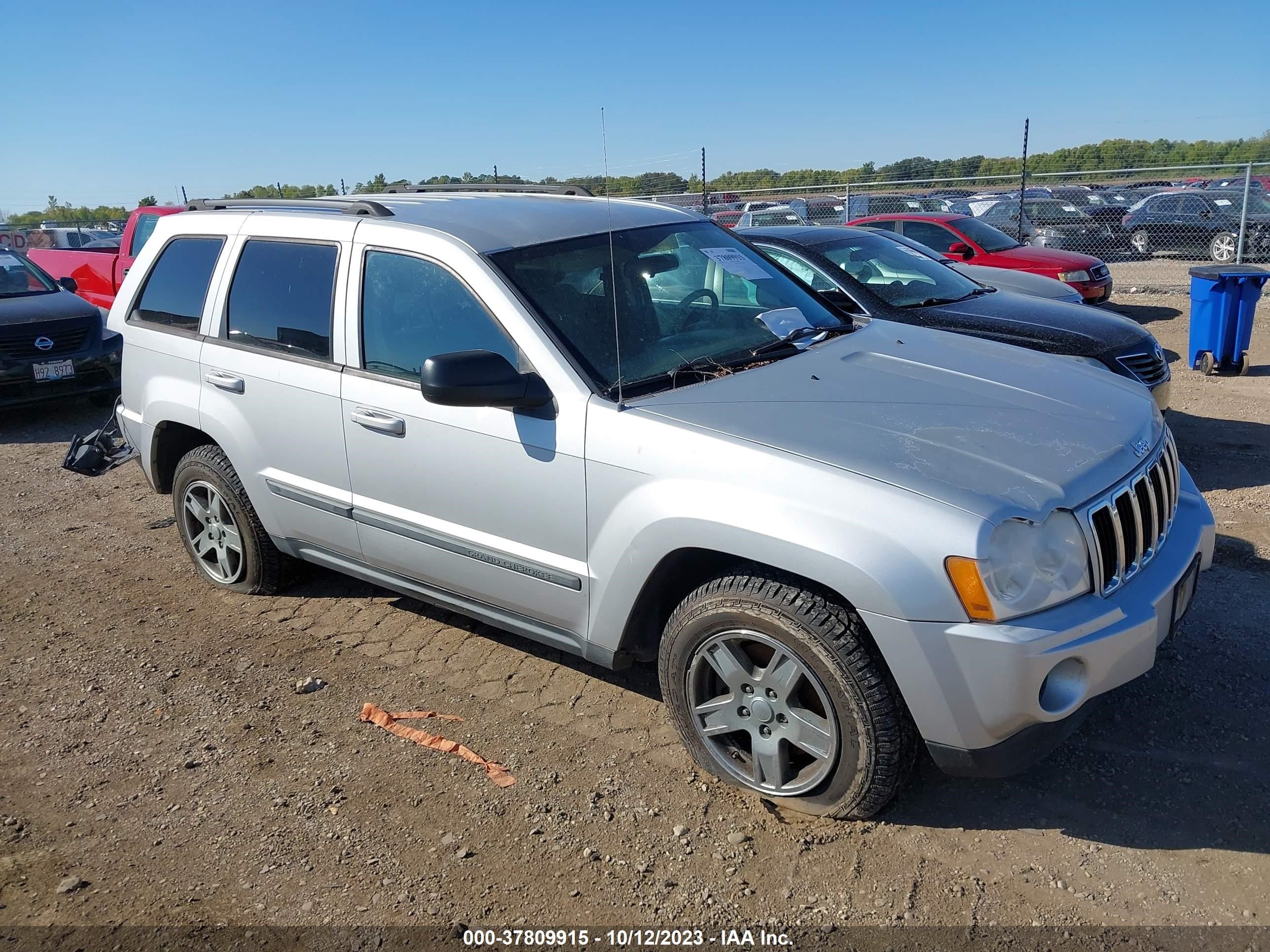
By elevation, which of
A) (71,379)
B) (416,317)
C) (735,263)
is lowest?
(71,379)

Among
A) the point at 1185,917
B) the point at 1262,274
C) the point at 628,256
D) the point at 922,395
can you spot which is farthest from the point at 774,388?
the point at 1262,274

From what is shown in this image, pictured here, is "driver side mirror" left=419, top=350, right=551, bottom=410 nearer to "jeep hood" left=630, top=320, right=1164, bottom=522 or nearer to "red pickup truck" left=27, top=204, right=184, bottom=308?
"jeep hood" left=630, top=320, right=1164, bottom=522

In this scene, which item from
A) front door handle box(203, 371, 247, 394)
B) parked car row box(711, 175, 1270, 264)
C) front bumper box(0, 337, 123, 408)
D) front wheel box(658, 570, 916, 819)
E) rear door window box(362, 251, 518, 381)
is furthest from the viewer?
parked car row box(711, 175, 1270, 264)

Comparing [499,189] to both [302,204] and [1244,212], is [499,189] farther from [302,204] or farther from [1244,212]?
[1244,212]

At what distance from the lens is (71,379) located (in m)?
9.27

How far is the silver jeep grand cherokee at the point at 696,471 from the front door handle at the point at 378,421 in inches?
0.5

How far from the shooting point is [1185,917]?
2627mm

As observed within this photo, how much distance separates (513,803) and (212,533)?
8.37 ft

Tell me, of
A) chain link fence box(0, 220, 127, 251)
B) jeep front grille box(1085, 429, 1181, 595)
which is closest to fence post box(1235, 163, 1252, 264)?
jeep front grille box(1085, 429, 1181, 595)

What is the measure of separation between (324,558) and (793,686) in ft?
7.66

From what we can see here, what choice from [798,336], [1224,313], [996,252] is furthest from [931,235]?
[798,336]

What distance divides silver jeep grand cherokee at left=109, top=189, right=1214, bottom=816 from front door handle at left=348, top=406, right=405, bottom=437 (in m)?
0.01

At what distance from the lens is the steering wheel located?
12.6 ft

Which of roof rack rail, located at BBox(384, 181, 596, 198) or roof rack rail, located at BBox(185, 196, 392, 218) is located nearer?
→ roof rack rail, located at BBox(185, 196, 392, 218)
